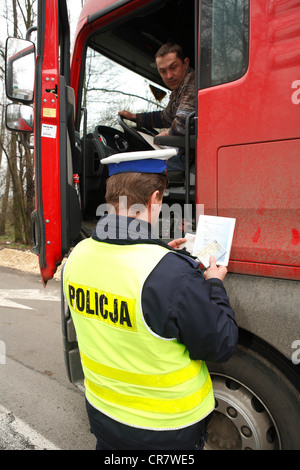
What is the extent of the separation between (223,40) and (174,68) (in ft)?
2.32

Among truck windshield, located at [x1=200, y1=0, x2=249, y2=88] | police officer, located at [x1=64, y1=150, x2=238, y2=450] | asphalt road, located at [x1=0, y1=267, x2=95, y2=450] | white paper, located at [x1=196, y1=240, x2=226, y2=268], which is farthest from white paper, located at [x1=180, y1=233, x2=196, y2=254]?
asphalt road, located at [x1=0, y1=267, x2=95, y2=450]

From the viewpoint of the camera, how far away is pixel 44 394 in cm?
291

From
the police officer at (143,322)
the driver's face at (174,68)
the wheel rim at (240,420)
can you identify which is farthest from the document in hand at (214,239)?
the driver's face at (174,68)

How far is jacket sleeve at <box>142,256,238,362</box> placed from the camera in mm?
→ 1153

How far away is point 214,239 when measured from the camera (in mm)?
1622

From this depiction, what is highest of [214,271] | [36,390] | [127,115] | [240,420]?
[127,115]

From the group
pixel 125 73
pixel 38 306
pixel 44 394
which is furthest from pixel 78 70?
pixel 38 306

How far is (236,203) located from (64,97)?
1276 mm

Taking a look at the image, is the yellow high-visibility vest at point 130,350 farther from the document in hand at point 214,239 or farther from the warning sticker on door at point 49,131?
the warning sticker on door at point 49,131

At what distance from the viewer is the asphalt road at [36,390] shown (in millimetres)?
2383

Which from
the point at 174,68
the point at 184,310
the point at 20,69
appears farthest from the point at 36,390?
the point at 174,68

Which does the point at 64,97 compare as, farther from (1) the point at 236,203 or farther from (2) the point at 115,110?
(1) the point at 236,203

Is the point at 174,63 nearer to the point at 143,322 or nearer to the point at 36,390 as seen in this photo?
the point at 143,322

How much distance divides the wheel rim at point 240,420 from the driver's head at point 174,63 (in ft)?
6.09
